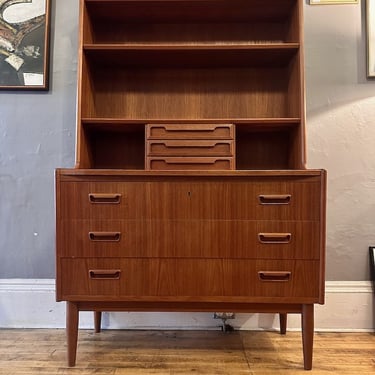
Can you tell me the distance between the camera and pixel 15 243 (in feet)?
6.13

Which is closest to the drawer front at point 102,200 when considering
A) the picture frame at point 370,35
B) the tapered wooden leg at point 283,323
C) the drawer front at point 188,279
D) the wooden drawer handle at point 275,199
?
the drawer front at point 188,279

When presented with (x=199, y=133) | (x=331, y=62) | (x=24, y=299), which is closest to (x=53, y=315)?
(x=24, y=299)

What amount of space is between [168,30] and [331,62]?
2.88 ft

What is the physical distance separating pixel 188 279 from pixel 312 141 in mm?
1007

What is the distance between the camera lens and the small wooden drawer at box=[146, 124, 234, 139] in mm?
1583

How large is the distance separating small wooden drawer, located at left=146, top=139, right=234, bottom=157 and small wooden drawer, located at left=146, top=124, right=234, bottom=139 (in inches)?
0.9

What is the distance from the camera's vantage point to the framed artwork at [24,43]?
185cm

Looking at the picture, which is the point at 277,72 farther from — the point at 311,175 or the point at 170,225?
the point at 170,225

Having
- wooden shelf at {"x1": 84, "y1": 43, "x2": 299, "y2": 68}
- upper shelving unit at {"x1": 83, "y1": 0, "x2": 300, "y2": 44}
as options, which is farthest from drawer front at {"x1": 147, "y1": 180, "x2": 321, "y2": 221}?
upper shelving unit at {"x1": 83, "y1": 0, "x2": 300, "y2": 44}

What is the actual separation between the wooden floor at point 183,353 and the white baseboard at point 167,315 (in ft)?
0.15

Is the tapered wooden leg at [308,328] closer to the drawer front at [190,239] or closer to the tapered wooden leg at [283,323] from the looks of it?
the drawer front at [190,239]

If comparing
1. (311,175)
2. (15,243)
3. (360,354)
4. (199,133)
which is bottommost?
(360,354)

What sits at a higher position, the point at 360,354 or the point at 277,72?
the point at 277,72

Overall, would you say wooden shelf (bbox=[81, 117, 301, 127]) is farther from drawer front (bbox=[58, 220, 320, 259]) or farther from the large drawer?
drawer front (bbox=[58, 220, 320, 259])
